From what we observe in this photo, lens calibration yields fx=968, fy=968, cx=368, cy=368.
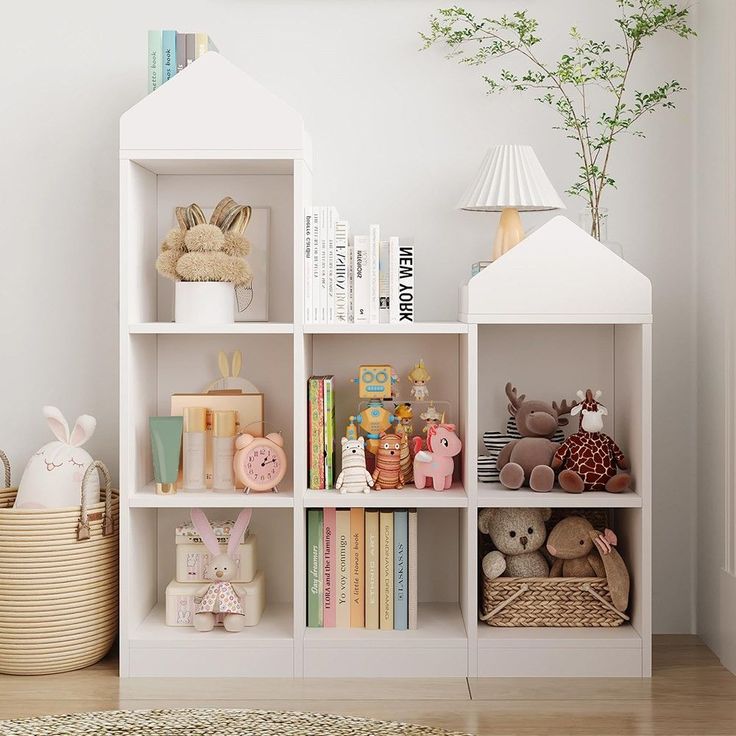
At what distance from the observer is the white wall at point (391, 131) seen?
2.50 metres

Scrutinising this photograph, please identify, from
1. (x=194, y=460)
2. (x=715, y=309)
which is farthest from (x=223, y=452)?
(x=715, y=309)

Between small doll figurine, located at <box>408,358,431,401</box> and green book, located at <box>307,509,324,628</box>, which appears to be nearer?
green book, located at <box>307,509,324,628</box>

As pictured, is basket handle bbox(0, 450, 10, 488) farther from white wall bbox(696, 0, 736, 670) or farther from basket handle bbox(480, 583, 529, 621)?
white wall bbox(696, 0, 736, 670)

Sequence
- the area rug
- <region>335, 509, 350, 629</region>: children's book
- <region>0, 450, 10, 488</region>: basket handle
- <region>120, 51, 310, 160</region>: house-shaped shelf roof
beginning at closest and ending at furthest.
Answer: the area rug → <region>120, 51, 310, 160</region>: house-shaped shelf roof → <region>335, 509, 350, 629</region>: children's book → <region>0, 450, 10, 488</region>: basket handle

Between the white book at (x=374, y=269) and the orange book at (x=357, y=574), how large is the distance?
466 mm

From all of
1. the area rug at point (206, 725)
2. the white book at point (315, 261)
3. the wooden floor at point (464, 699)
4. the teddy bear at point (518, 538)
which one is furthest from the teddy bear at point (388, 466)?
the area rug at point (206, 725)

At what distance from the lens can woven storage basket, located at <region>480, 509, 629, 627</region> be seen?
2279 millimetres

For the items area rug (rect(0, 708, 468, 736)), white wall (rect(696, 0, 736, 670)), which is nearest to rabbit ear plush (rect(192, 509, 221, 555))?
area rug (rect(0, 708, 468, 736))

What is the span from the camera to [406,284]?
228cm

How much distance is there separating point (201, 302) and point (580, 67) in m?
1.13

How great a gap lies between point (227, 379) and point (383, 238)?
55 centimetres

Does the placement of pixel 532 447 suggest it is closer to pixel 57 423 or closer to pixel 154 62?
pixel 57 423

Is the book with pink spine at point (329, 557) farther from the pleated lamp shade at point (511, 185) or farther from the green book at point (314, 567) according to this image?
the pleated lamp shade at point (511, 185)

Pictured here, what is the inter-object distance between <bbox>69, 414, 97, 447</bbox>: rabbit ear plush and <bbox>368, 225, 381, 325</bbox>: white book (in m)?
0.72
